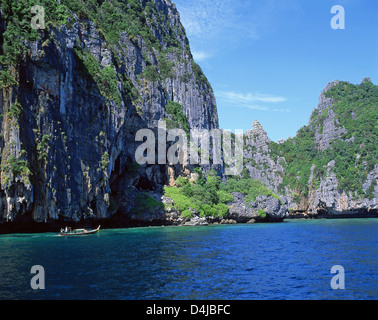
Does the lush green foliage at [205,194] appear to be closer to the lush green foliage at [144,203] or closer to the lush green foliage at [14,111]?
the lush green foliage at [144,203]

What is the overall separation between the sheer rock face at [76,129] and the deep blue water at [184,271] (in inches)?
416

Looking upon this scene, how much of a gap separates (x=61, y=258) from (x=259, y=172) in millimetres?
127221

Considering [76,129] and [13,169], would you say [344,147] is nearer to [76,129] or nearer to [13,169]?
[76,129]

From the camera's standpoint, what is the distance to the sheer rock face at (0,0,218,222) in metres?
38.5

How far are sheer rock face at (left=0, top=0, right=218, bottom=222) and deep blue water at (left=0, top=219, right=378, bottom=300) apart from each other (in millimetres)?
10562

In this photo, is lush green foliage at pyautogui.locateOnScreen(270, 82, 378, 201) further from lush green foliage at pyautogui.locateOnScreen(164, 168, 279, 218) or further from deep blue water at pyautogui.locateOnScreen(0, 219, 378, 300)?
deep blue water at pyautogui.locateOnScreen(0, 219, 378, 300)

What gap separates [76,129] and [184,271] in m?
33.7

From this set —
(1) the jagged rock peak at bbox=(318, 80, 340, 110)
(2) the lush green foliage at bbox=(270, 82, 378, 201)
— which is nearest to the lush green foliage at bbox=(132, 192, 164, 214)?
(2) the lush green foliage at bbox=(270, 82, 378, 201)

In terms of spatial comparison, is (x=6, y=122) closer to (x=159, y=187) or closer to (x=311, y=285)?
(x=311, y=285)

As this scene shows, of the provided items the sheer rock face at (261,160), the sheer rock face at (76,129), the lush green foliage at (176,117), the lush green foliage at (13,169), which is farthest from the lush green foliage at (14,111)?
the sheer rock face at (261,160)

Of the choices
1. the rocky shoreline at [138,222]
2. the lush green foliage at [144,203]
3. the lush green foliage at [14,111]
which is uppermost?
the lush green foliage at [14,111]

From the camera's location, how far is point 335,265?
24234 millimetres

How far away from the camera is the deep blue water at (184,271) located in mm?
16688
